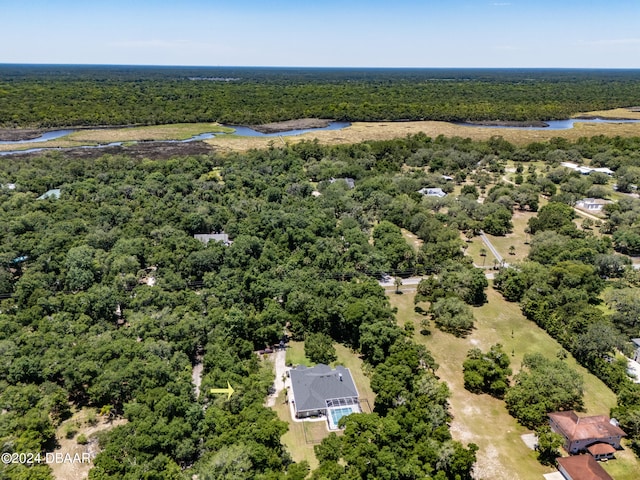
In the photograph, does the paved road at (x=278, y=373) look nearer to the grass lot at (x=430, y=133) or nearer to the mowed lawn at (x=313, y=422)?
the mowed lawn at (x=313, y=422)

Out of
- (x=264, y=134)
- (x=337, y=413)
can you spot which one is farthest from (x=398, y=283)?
(x=264, y=134)

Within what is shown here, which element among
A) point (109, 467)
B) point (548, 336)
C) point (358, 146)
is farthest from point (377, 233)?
point (358, 146)

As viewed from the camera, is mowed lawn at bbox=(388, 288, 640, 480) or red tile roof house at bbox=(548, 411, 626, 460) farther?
red tile roof house at bbox=(548, 411, 626, 460)

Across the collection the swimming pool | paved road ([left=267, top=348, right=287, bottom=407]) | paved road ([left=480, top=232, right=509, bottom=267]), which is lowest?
paved road ([left=267, top=348, right=287, bottom=407])

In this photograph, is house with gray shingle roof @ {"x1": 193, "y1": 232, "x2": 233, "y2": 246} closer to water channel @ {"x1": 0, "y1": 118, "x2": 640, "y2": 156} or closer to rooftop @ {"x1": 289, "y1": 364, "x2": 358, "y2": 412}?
rooftop @ {"x1": 289, "y1": 364, "x2": 358, "y2": 412}

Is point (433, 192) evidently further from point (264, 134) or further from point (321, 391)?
point (264, 134)

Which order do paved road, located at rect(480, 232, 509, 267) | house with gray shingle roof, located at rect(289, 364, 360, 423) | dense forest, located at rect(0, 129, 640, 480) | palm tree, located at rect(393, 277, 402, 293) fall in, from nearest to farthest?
1. dense forest, located at rect(0, 129, 640, 480)
2. house with gray shingle roof, located at rect(289, 364, 360, 423)
3. palm tree, located at rect(393, 277, 402, 293)
4. paved road, located at rect(480, 232, 509, 267)

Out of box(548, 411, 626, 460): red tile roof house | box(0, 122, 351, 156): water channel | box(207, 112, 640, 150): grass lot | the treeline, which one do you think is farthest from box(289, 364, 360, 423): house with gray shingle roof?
box(0, 122, 351, 156): water channel
